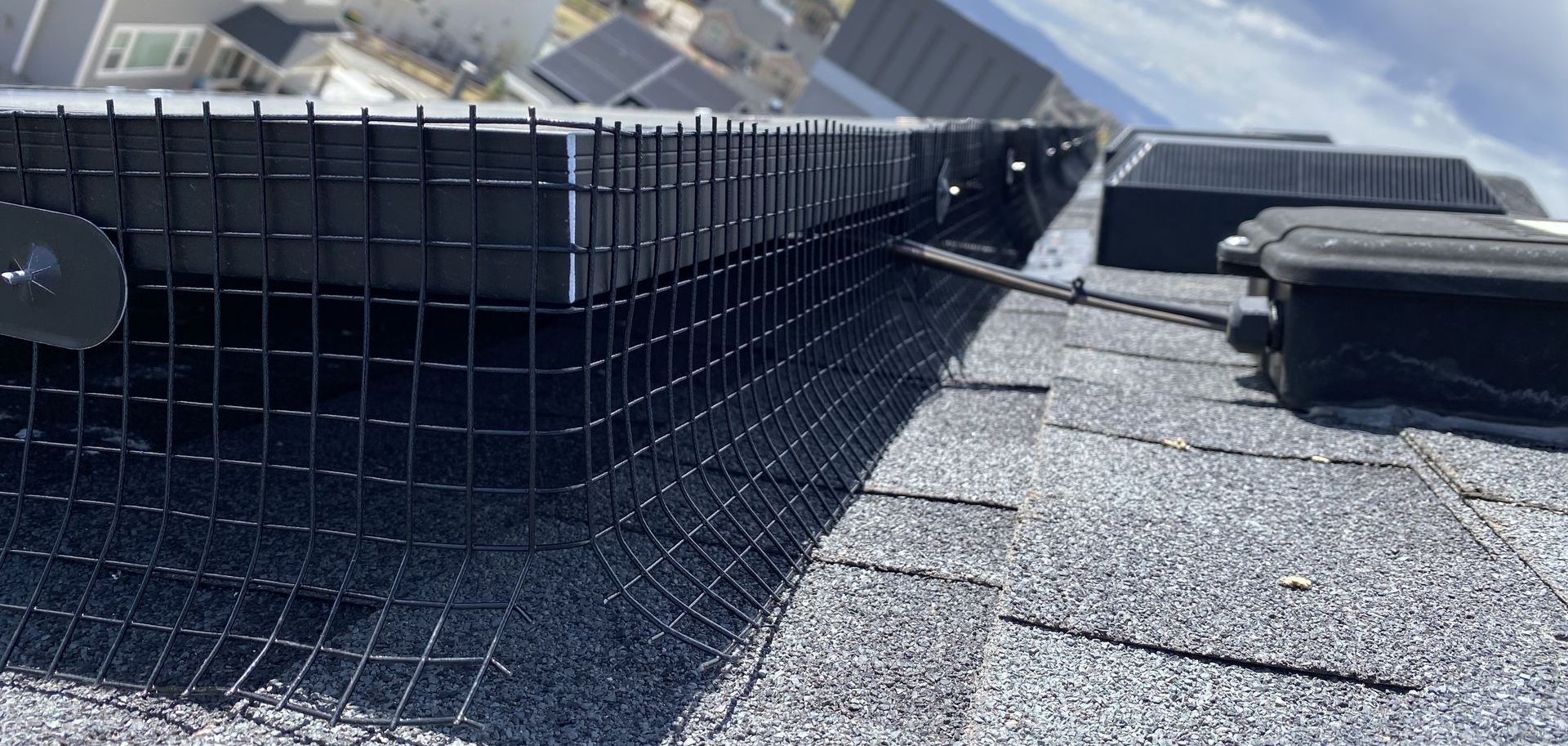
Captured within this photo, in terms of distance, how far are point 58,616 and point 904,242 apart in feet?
10.7

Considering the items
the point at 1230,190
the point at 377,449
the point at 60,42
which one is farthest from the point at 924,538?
the point at 60,42

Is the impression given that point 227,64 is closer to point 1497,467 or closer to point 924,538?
point 924,538

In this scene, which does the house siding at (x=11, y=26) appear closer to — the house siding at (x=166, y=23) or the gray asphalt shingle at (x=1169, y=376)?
the house siding at (x=166, y=23)

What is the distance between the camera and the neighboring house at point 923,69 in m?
28.0

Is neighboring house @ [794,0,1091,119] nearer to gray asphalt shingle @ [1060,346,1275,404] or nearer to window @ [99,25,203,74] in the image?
window @ [99,25,203,74]

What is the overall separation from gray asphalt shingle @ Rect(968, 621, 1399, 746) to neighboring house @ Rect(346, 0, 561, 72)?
1428 inches

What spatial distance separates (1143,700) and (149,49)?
25.8 meters

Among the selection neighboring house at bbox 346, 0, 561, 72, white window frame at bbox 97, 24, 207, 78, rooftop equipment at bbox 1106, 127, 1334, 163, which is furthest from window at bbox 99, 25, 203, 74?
rooftop equipment at bbox 1106, 127, 1334, 163

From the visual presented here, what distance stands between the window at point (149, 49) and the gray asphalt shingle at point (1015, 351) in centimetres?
2133

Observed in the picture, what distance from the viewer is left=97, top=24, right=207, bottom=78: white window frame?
21.0 m

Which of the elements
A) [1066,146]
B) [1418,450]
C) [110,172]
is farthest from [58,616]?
[1066,146]

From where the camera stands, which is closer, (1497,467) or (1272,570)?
(1272,570)

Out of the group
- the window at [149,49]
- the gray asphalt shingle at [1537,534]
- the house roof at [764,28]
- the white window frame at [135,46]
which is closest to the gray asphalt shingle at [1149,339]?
the gray asphalt shingle at [1537,534]

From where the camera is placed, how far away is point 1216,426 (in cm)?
356
